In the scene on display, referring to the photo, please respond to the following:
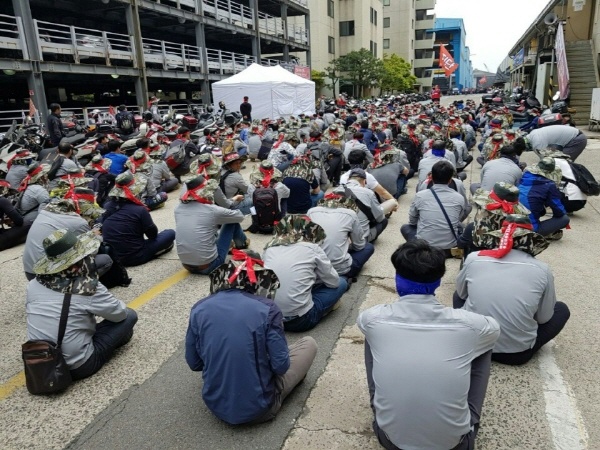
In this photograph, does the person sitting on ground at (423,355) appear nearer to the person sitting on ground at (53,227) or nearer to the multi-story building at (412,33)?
the person sitting on ground at (53,227)

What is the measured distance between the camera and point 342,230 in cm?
470

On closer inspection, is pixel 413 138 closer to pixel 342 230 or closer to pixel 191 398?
pixel 342 230

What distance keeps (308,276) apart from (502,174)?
409 cm

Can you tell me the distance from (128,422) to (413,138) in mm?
9708

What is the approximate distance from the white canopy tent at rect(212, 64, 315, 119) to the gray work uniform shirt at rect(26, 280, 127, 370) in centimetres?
1848

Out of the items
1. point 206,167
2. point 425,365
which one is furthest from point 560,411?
point 206,167

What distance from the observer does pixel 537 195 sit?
5824 millimetres

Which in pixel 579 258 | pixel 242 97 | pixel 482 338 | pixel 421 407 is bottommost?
pixel 579 258

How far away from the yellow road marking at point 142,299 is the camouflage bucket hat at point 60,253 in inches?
39.8

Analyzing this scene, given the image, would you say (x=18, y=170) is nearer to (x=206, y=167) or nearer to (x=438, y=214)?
(x=206, y=167)

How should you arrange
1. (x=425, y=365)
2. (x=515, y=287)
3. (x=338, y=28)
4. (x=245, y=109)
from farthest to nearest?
1. (x=338, y=28)
2. (x=245, y=109)
3. (x=515, y=287)
4. (x=425, y=365)

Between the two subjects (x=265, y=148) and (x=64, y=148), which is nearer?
(x=64, y=148)

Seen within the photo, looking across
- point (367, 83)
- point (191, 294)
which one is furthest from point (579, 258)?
point (367, 83)

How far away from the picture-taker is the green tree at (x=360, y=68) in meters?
46.7
